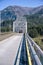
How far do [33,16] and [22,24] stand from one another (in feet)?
42.0

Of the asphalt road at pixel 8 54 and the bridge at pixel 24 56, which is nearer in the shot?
the bridge at pixel 24 56

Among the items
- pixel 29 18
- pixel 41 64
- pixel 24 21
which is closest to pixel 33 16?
pixel 29 18

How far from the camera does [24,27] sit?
96.1 m

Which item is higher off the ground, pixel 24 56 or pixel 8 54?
pixel 24 56

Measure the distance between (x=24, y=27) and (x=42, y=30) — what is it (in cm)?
1873

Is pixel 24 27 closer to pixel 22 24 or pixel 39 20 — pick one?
pixel 22 24

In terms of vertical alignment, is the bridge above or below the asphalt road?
above

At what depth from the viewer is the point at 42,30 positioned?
78.7 metres

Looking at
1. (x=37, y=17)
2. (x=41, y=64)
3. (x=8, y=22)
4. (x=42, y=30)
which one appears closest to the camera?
(x=41, y=64)

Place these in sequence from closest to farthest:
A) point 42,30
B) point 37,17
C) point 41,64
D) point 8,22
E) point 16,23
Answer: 1. point 41,64
2. point 42,30
3. point 16,23
4. point 8,22
5. point 37,17

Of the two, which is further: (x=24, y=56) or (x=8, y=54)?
(x=8, y=54)

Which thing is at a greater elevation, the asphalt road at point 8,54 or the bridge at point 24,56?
→ the bridge at point 24,56

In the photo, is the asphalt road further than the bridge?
Yes

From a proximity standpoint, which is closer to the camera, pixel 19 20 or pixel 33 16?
pixel 19 20
